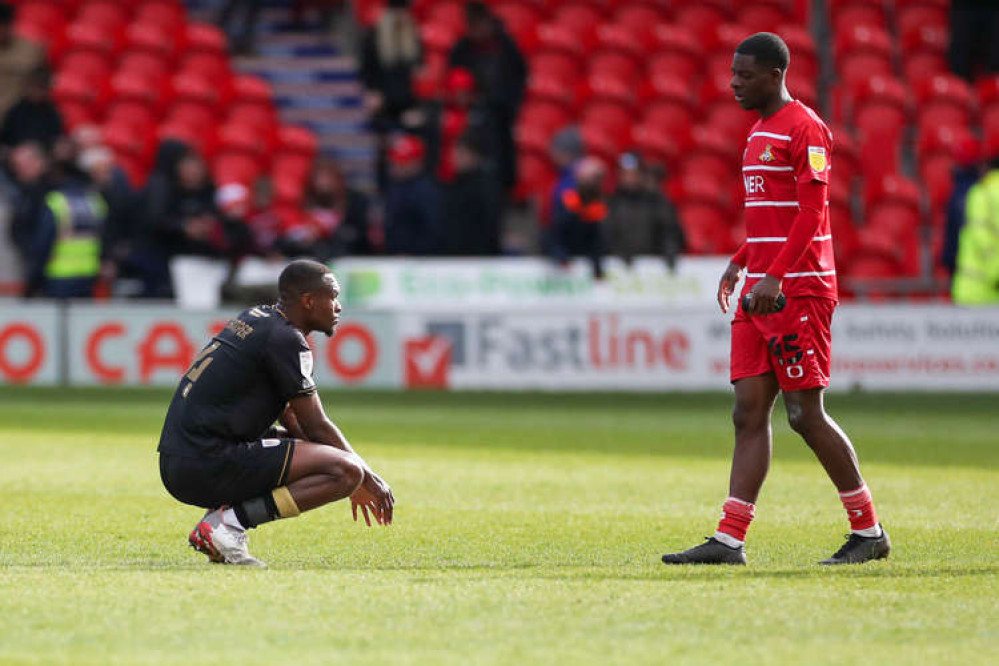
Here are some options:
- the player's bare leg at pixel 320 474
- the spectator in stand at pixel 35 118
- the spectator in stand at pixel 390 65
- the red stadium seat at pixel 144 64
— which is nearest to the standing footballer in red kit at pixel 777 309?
the player's bare leg at pixel 320 474

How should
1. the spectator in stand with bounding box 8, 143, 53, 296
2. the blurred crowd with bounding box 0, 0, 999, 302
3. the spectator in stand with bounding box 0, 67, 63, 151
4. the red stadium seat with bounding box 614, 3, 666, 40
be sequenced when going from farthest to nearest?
the red stadium seat with bounding box 614, 3, 666, 40 → the spectator in stand with bounding box 0, 67, 63, 151 → the spectator in stand with bounding box 8, 143, 53, 296 → the blurred crowd with bounding box 0, 0, 999, 302

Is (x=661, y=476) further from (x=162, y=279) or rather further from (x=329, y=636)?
(x=162, y=279)

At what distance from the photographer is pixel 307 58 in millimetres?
24906

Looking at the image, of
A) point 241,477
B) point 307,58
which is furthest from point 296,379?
point 307,58

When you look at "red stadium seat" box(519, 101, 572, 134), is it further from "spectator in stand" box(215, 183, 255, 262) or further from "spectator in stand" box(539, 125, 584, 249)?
"spectator in stand" box(215, 183, 255, 262)

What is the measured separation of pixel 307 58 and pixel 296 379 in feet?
59.7

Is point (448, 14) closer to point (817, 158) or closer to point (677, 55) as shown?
point (677, 55)

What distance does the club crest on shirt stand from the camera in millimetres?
7219

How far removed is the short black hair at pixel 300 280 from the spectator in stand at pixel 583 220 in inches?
471

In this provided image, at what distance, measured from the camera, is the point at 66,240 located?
19500 mm

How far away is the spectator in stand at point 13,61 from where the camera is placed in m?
22.5

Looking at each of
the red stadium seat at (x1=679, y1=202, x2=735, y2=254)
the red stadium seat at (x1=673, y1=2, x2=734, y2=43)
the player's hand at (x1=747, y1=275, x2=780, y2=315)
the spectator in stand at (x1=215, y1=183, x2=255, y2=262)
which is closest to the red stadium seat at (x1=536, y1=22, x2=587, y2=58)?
the red stadium seat at (x1=673, y1=2, x2=734, y2=43)

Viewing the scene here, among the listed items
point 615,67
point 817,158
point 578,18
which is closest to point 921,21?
point 615,67

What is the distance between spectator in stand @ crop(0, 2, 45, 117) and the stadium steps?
3084 millimetres
